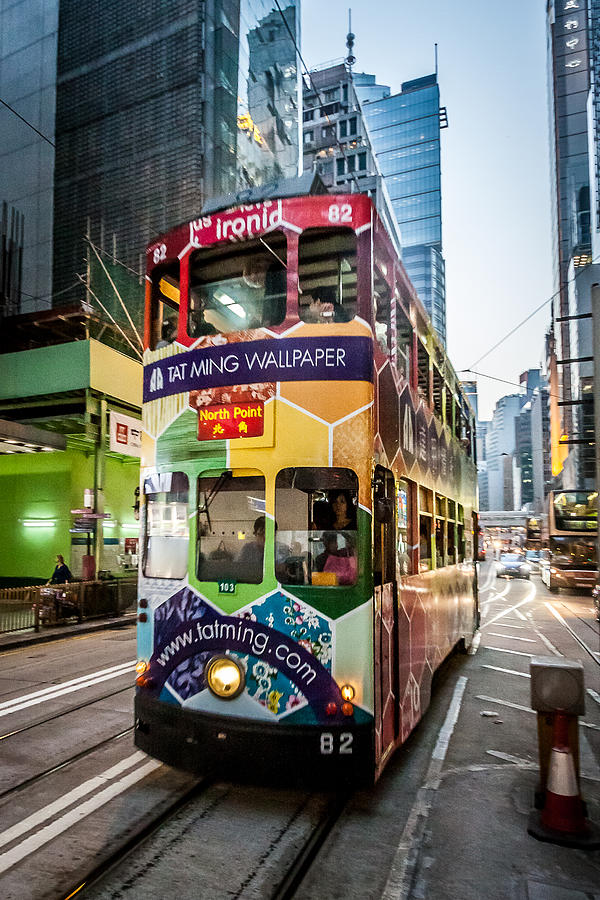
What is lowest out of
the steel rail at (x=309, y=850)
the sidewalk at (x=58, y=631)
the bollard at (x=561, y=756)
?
the sidewalk at (x=58, y=631)

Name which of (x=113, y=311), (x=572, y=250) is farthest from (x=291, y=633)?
(x=572, y=250)

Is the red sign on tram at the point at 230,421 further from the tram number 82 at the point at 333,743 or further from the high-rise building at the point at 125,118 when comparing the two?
the high-rise building at the point at 125,118

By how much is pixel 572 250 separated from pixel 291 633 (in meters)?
105

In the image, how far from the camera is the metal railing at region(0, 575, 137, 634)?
1355cm

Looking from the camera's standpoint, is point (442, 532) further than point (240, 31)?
No

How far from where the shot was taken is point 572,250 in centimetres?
9488

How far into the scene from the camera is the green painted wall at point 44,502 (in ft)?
70.0

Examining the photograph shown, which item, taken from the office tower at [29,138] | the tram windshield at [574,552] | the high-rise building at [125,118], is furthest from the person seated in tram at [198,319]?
the tram windshield at [574,552]

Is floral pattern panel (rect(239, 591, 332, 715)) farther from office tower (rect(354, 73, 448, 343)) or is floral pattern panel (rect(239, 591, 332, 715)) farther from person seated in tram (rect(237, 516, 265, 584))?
office tower (rect(354, 73, 448, 343))

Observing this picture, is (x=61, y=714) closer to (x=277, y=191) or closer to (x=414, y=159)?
(x=277, y=191)

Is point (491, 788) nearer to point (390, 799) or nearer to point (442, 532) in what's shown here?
point (390, 799)

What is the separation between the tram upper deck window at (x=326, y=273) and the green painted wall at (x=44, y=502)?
18169 mm

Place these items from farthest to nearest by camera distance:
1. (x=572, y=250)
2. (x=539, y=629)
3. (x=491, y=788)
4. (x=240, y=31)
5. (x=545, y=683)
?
(x=572, y=250)
(x=240, y=31)
(x=539, y=629)
(x=491, y=788)
(x=545, y=683)

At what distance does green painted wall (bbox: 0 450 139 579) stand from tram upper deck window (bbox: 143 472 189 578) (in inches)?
670
